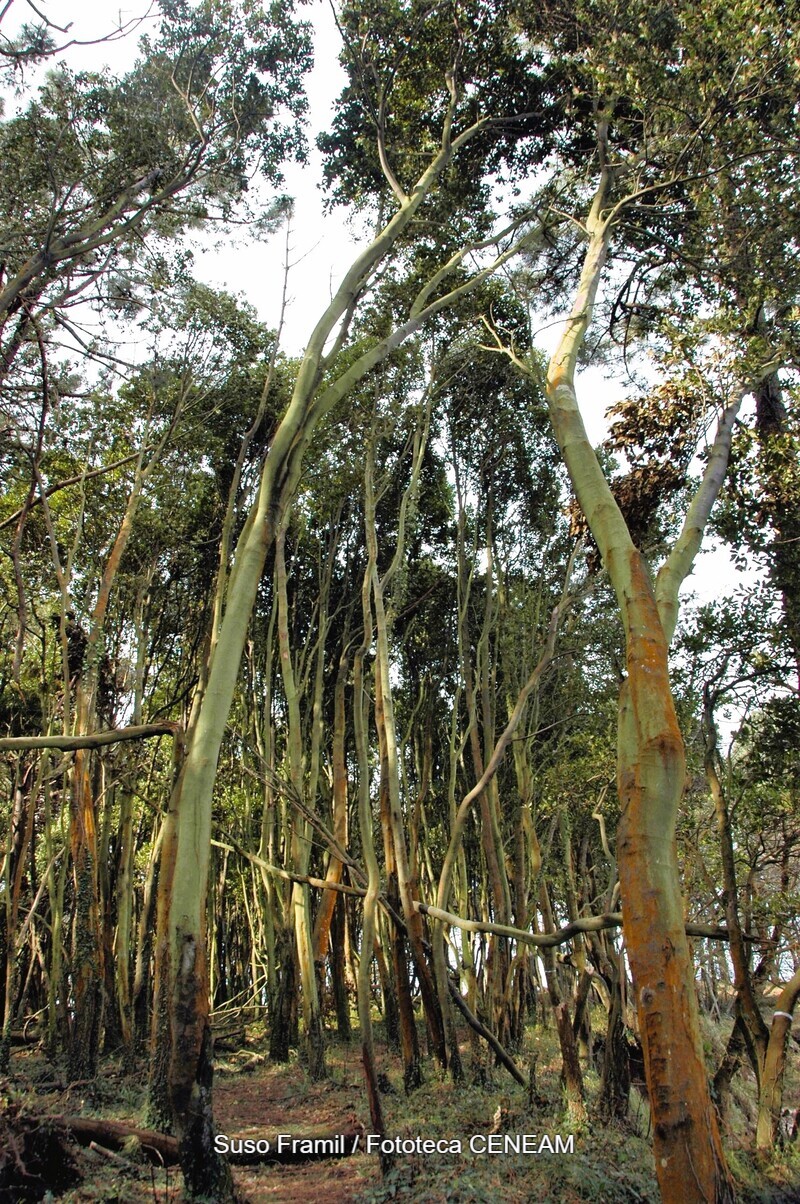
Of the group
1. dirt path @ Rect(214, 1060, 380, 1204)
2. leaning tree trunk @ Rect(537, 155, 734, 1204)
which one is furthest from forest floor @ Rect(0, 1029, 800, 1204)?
leaning tree trunk @ Rect(537, 155, 734, 1204)

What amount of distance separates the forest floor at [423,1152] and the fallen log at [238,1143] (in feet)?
0.28

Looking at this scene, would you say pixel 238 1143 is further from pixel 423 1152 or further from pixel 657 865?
pixel 657 865

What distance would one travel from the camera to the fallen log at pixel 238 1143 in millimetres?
4777

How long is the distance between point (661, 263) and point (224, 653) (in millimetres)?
6172

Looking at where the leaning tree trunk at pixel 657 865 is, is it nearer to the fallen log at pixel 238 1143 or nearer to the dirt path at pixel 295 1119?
the fallen log at pixel 238 1143

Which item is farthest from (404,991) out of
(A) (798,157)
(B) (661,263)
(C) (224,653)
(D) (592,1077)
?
(A) (798,157)

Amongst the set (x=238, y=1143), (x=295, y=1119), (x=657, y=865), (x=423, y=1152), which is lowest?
(x=295, y=1119)

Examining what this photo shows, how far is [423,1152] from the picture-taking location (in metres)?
6.48

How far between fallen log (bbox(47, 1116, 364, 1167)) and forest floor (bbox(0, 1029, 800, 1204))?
0.28 ft

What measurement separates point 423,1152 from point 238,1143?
1.56 meters

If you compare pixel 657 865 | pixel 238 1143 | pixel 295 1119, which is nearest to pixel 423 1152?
pixel 238 1143

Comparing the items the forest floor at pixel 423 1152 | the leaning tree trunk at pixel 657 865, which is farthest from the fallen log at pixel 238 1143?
the leaning tree trunk at pixel 657 865

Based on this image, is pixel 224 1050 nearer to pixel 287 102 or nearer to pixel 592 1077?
pixel 592 1077

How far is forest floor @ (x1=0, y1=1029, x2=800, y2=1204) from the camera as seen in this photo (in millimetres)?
4801
